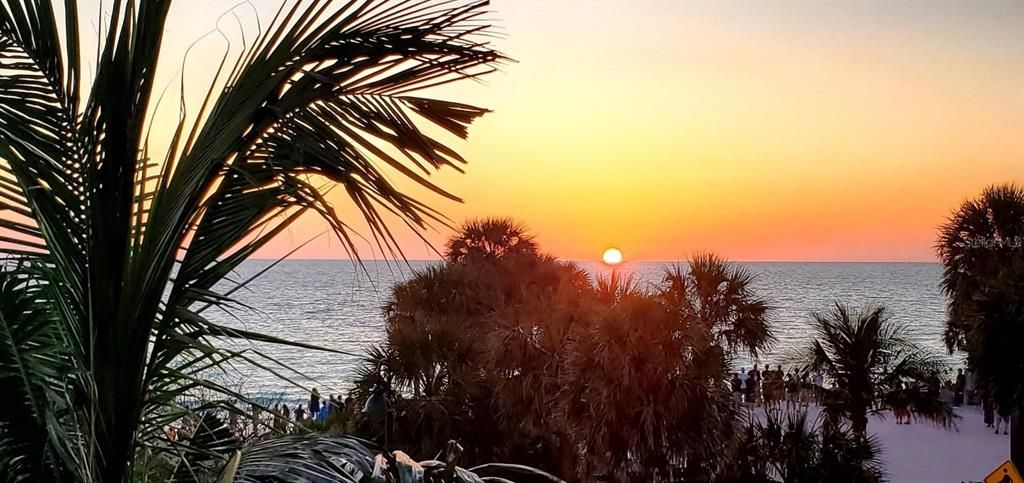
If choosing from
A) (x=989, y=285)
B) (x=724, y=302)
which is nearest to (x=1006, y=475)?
(x=989, y=285)

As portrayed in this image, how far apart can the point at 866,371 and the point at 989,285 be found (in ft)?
10.3

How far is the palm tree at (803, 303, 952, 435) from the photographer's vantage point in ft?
38.3

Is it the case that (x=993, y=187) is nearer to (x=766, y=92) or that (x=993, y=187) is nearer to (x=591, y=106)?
(x=766, y=92)

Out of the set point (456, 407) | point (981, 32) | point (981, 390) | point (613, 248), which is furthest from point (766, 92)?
point (613, 248)

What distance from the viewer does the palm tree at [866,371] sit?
1169 centimetres

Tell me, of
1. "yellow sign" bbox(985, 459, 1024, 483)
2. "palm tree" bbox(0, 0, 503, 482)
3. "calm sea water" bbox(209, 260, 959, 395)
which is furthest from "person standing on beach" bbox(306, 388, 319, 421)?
"yellow sign" bbox(985, 459, 1024, 483)

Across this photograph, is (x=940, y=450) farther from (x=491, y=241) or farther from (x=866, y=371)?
(x=491, y=241)

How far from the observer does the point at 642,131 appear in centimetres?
2603

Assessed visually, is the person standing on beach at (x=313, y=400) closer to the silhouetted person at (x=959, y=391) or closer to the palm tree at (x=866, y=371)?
A: the palm tree at (x=866, y=371)

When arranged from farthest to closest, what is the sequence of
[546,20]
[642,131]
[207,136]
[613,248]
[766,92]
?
1. [613,248]
2. [642,131]
3. [766,92]
4. [546,20]
5. [207,136]

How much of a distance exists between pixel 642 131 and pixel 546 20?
60.8ft

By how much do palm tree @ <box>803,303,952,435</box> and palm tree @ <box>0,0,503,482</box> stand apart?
11.3 metres

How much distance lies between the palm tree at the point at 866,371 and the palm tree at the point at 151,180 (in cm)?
1131

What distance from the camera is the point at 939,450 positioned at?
615 inches
